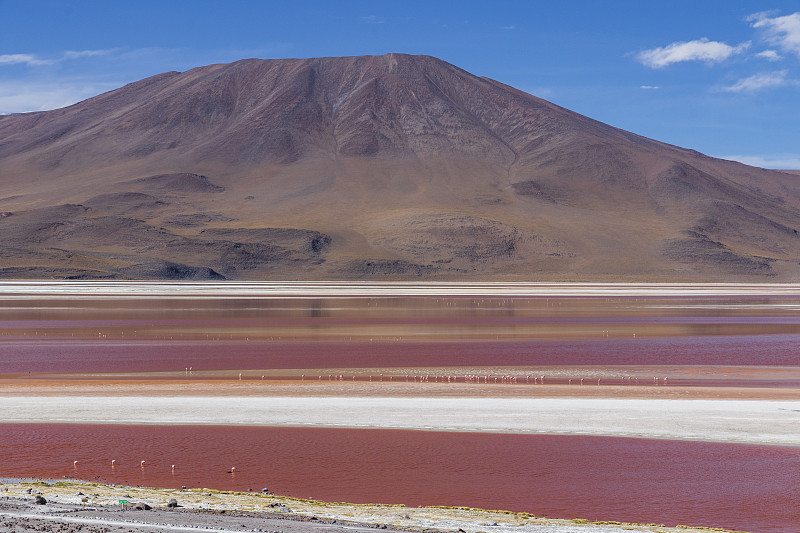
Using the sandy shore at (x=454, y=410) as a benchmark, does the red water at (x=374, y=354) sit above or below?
above

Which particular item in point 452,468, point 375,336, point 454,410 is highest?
point 375,336

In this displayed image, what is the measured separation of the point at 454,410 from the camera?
21.7 meters

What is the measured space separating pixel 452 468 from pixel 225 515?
17.7ft

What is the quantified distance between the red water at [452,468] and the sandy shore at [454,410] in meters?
0.79

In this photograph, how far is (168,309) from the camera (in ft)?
203

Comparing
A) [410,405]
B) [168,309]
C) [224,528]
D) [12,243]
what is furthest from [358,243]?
[224,528]

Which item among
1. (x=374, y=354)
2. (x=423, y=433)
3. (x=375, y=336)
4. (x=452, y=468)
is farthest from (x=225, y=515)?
(x=375, y=336)

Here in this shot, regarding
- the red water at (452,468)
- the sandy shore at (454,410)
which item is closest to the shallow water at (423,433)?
the red water at (452,468)

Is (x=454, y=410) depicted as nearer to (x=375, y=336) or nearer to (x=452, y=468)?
(x=452, y=468)

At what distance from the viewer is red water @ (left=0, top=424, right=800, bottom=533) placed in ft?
45.3

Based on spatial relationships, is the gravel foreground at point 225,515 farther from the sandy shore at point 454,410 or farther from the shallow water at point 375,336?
the shallow water at point 375,336

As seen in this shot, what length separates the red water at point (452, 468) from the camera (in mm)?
13820

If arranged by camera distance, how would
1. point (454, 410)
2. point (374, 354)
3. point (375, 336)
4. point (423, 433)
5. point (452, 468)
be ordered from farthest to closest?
point (375, 336)
point (374, 354)
point (454, 410)
point (423, 433)
point (452, 468)

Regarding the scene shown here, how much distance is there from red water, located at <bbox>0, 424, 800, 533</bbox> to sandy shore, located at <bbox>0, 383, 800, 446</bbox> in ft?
2.58
